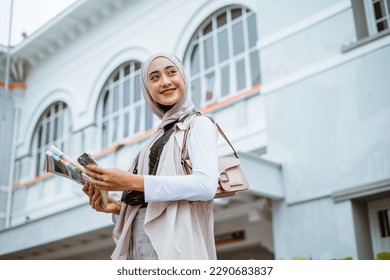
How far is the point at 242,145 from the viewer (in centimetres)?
779

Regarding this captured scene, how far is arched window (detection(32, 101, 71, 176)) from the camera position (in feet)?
37.2

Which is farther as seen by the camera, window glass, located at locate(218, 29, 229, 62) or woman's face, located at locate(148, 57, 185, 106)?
window glass, located at locate(218, 29, 229, 62)

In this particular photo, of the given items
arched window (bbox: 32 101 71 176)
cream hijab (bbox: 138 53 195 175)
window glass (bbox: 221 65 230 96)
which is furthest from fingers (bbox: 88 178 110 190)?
arched window (bbox: 32 101 71 176)

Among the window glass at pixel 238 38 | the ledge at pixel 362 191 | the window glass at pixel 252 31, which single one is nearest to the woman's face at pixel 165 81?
the ledge at pixel 362 191

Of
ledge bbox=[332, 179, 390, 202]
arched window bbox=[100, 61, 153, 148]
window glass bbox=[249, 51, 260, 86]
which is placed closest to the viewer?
ledge bbox=[332, 179, 390, 202]

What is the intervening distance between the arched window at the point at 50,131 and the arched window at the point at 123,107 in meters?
1.11

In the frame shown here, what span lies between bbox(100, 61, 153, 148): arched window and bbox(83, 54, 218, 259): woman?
793cm

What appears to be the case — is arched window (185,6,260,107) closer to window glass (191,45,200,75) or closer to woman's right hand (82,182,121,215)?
window glass (191,45,200,75)

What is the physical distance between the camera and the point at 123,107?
1028 cm

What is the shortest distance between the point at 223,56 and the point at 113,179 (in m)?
7.47

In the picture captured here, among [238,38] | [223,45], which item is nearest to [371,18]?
[238,38]

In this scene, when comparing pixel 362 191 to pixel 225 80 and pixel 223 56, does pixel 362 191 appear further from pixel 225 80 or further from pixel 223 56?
pixel 223 56

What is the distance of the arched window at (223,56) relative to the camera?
8.35 metres
